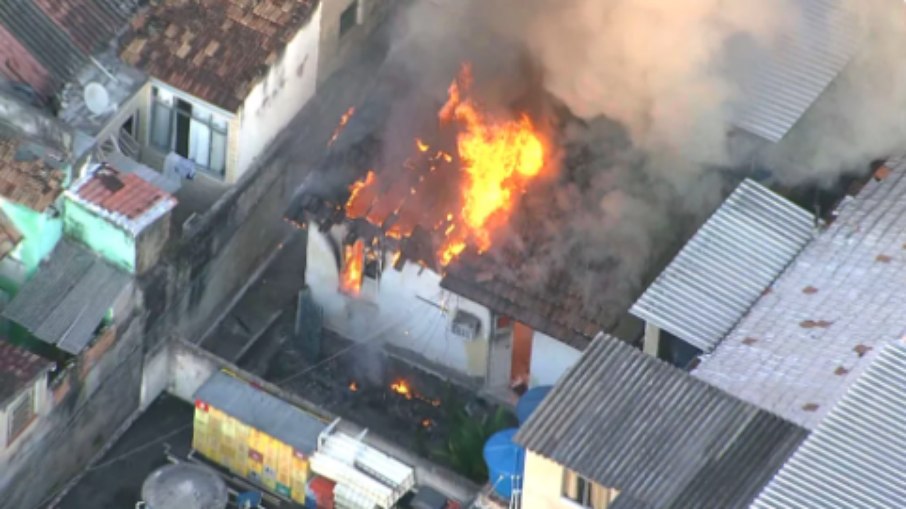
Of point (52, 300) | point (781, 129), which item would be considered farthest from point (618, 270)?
point (52, 300)

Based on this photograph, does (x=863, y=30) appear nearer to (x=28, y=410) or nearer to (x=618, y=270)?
(x=618, y=270)

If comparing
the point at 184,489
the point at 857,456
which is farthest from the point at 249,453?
the point at 857,456

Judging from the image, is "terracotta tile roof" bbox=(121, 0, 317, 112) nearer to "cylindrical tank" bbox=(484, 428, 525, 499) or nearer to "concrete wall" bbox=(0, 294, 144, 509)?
"concrete wall" bbox=(0, 294, 144, 509)

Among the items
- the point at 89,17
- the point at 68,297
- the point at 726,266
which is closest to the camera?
the point at 68,297

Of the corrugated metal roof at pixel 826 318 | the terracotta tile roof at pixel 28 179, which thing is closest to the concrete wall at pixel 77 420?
the terracotta tile roof at pixel 28 179

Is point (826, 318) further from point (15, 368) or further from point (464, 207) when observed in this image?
point (15, 368)

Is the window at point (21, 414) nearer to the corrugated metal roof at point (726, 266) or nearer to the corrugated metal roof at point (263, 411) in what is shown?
the corrugated metal roof at point (263, 411)
